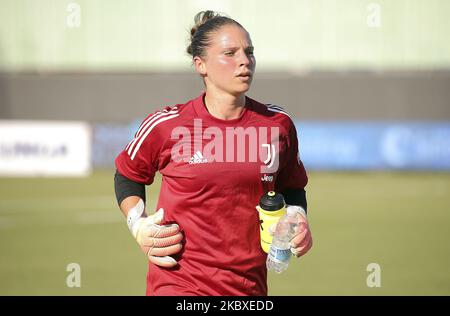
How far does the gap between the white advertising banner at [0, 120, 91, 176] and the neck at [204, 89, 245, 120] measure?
21413 mm

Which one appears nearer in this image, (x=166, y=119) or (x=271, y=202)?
(x=271, y=202)

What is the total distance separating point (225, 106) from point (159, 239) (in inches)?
37.1

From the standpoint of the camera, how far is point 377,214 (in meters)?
18.2

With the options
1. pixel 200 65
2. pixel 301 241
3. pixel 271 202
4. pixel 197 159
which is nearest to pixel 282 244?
pixel 301 241

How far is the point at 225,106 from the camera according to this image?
5.32 meters

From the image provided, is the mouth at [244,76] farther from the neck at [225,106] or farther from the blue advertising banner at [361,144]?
the blue advertising banner at [361,144]

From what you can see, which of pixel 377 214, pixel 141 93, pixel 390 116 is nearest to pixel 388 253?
pixel 377 214

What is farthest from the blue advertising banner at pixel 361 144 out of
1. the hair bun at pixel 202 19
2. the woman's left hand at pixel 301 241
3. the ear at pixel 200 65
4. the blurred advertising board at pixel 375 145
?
the woman's left hand at pixel 301 241

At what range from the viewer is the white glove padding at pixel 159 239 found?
5176mm

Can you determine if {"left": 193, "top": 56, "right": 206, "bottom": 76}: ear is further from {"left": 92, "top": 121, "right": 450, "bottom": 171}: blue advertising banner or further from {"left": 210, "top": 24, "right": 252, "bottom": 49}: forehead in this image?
{"left": 92, "top": 121, "right": 450, "bottom": 171}: blue advertising banner

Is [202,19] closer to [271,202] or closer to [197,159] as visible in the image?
[197,159]

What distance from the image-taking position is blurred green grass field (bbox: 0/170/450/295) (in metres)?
11.1

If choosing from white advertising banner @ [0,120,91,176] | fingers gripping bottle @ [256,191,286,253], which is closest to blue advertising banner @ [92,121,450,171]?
white advertising banner @ [0,120,91,176]
